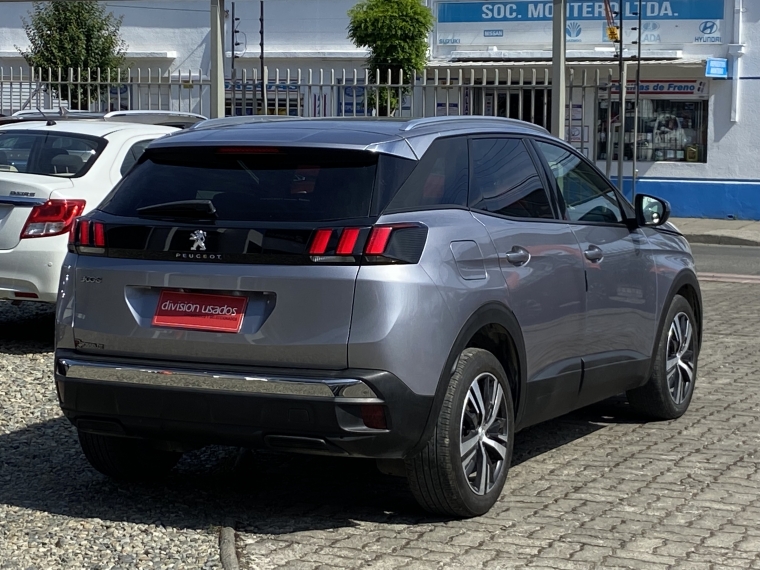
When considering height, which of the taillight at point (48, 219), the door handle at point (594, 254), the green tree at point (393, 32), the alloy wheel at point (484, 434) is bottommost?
the alloy wheel at point (484, 434)

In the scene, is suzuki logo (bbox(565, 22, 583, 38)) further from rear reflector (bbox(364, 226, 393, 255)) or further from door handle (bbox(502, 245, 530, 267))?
rear reflector (bbox(364, 226, 393, 255))

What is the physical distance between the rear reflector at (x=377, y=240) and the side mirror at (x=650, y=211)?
2.42 metres

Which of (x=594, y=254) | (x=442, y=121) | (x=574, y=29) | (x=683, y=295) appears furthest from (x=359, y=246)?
(x=574, y=29)

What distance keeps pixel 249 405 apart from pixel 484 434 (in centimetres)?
107

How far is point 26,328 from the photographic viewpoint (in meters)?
10.1

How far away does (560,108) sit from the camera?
13523 mm

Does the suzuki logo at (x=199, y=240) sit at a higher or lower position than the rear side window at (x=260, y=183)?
lower

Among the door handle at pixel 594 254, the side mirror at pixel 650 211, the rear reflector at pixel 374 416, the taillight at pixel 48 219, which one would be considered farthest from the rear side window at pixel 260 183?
the taillight at pixel 48 219

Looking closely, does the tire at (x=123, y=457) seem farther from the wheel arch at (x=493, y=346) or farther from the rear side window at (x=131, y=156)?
the rear side window at (x=131, y=156)

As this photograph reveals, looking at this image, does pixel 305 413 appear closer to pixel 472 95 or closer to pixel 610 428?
pixel 610 428

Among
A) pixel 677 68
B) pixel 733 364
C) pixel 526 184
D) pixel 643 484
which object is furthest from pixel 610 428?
pixel 677 68

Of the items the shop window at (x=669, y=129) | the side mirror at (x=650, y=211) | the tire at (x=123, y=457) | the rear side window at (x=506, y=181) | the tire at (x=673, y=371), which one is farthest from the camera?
the shop window at (x=669, y=129)

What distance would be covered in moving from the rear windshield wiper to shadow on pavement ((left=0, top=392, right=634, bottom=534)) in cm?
126

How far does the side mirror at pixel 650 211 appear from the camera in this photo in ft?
21.6
